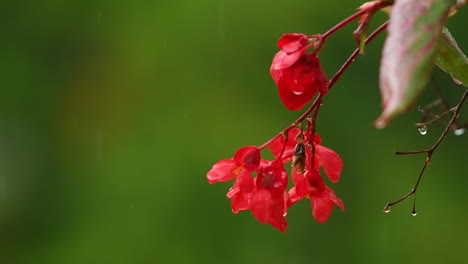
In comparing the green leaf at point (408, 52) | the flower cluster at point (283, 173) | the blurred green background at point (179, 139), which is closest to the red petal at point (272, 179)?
the flower cluster at point (283, 173)

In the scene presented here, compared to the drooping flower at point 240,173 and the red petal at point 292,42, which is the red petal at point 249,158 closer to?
the drooping flower at point 240,173

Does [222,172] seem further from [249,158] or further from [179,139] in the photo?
[179,139]

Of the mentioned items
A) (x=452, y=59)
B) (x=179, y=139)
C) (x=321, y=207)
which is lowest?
(x=179, y=139)

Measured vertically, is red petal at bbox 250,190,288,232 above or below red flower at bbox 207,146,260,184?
below

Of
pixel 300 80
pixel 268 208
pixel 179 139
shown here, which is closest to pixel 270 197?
pixel 268 208

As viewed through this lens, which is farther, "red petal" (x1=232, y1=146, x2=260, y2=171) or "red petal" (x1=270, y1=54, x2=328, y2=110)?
"red petal" (x1=232, y1=146, x2=260, y2=171)

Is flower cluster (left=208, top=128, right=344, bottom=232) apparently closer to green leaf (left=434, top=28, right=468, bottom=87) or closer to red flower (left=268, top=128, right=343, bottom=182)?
red flower (left=268, top=128, right=343, bottom=182)

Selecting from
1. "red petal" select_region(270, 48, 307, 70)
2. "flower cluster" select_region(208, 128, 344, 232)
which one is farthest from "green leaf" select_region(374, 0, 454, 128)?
"flower cluster" select_region(208, 128, 344, 232)
